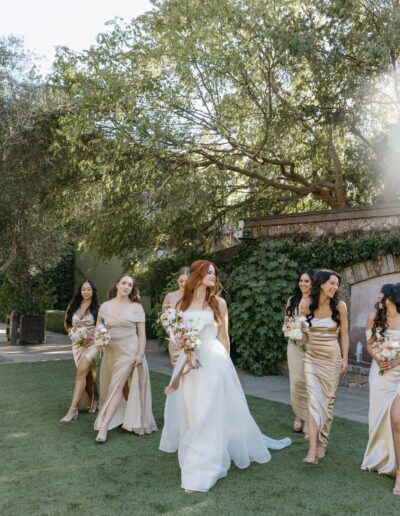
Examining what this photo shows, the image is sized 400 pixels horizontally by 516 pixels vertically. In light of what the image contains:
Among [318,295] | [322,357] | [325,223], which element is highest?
[325,223]

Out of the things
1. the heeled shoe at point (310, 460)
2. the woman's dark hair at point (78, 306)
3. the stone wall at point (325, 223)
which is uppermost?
the stone wall at point (325, 223)

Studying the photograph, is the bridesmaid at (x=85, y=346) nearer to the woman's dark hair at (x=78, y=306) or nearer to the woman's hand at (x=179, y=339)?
the woman's dark hair at (x=78, y=306)

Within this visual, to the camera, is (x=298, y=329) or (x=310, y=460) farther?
(x=298, y=329)

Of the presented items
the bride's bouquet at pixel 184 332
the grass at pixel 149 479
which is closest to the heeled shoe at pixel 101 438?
the grass at pixel 149 479

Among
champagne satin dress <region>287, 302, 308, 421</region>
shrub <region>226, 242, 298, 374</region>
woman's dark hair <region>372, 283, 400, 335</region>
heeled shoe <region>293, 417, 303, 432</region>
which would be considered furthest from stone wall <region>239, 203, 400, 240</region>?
woman's dark hair <region>372, 283, 400, 335</region>

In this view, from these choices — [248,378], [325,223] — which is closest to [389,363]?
[248,378]

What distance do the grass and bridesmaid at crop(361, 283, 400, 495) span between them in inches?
6.4

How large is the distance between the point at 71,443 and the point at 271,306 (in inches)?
221

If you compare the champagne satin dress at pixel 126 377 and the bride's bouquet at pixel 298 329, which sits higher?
the bride's bouquet at pixel 298 329

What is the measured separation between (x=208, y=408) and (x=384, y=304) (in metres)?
1.93

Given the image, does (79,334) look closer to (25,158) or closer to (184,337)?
(184,337)

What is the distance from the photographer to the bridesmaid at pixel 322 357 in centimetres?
564

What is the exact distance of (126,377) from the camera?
672cm

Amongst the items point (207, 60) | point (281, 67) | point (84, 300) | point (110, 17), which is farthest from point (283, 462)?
point (110, 17)
